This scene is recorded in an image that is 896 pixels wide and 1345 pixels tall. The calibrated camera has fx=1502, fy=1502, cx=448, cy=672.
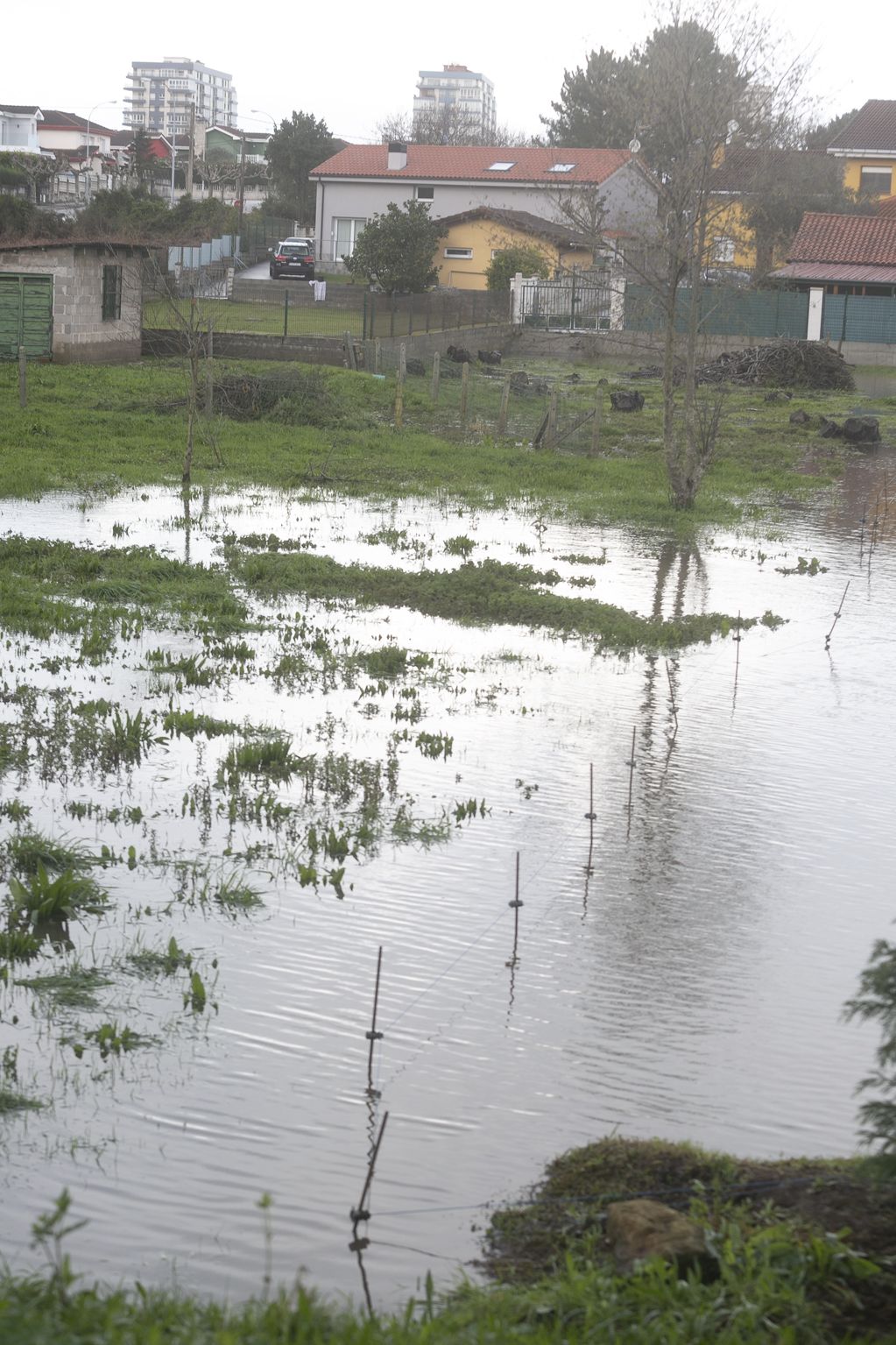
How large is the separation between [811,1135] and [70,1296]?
10.2 feet

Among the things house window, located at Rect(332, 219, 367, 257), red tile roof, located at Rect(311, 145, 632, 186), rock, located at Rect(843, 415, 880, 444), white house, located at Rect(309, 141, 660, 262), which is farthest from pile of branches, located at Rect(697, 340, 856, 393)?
house window, located at Rect(332, 219, 367, 257)

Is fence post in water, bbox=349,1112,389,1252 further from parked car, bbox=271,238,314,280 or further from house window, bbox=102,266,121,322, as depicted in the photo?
parked car, bbox=271,238,314,280

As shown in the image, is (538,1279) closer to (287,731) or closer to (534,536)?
(287,731)

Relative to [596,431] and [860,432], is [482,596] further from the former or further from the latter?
[860,432]

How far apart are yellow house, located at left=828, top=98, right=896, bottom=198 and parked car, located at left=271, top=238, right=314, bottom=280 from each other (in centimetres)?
2899

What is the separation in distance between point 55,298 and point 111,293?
6.31 feet

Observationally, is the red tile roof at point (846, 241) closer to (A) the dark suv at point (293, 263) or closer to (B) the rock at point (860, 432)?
(A) the dark suv at point (293, 263)

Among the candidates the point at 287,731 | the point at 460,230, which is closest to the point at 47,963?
the point at 287,731

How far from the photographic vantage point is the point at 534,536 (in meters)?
20.2

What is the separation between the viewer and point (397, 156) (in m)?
66.1

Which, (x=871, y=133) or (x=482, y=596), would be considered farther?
(x=871, y=133)

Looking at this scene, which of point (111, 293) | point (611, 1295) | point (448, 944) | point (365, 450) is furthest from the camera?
point (111, 293)

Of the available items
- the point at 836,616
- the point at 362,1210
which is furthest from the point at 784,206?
the point at 362,1210

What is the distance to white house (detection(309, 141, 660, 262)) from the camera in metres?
65.2
